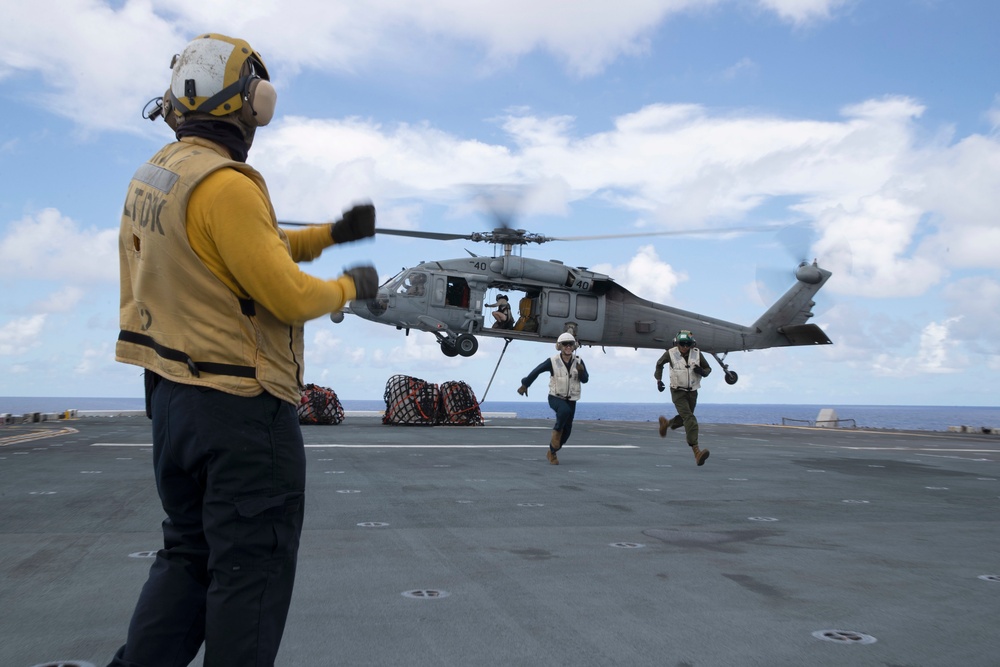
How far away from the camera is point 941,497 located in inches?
284

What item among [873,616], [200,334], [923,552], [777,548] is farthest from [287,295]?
[923,552]

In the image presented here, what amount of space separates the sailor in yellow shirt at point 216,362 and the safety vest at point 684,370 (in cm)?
911

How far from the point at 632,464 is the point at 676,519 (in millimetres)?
4336

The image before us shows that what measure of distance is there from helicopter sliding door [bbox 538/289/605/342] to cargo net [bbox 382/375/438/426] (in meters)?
4.08

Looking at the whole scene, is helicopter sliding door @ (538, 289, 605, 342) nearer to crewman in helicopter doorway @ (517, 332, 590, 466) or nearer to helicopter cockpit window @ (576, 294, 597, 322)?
helicopter cockpit window @ (576, 294, 597, 322)

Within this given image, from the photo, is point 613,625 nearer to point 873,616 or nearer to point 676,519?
point 873,616

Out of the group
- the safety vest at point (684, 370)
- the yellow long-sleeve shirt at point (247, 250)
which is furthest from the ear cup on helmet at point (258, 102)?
the safety vest at point (684, 370)

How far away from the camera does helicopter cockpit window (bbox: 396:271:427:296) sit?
68.8 feet

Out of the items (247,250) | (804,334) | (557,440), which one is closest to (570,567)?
(247,250)

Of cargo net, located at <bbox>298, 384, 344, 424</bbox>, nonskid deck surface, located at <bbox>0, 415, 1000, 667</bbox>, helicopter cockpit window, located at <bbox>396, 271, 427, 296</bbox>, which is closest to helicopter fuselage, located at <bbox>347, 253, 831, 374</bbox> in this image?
helicopter cockpit window, located at <bbox>396, 271, 427, 296</bbox>

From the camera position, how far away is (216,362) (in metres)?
2.14

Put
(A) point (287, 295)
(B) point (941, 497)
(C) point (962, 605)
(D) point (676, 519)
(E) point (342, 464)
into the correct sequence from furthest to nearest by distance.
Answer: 1. (E) point (342, 464)
2. (B) point (941, 497)
3. (D) point (676, 519)
4. (C) point (962, 605)
5. (A) point (287, 295)

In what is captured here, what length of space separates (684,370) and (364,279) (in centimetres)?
913

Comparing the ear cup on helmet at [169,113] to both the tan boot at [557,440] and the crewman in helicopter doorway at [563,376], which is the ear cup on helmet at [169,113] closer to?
the tan boot at [557,440]
